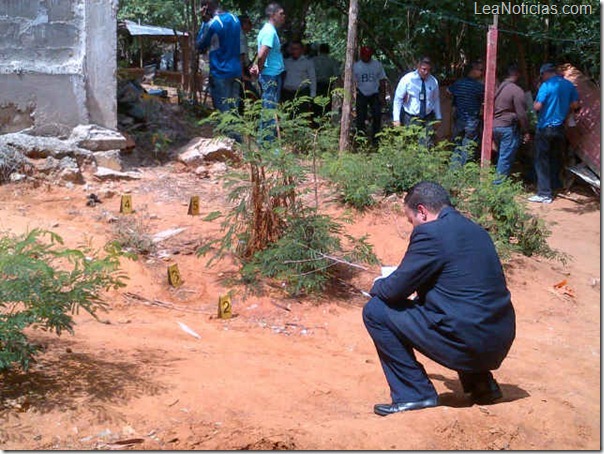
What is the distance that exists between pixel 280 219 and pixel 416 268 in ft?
9.01

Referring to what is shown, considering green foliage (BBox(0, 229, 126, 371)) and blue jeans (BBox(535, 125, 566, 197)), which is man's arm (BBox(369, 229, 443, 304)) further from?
blue jeans (BBox(535, 125, 566, 197))

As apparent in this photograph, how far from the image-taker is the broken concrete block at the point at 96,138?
878 centimetres

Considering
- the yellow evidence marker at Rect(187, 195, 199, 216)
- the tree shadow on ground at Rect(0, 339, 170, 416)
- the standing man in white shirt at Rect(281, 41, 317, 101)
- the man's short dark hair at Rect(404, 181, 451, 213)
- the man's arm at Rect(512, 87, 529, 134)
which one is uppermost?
the standing man in white shirt at Rect(281, 41, 317, 101)

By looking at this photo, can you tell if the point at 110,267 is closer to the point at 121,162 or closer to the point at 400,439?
the point at 400,439

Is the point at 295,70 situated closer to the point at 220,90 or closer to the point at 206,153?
the point at 220,90

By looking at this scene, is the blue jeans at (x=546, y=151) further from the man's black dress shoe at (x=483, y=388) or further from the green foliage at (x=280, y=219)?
the man's black dress shoe at (x=483, y=388)

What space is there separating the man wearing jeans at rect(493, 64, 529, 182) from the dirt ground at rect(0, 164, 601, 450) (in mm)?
2518

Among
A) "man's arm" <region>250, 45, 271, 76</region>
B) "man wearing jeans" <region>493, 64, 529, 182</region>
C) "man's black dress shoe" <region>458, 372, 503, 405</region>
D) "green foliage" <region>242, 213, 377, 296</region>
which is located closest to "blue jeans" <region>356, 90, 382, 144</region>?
"man wearing jeans" <region>493, 64, 529, 182</region>

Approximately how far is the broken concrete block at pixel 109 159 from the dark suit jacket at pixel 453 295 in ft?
17.9

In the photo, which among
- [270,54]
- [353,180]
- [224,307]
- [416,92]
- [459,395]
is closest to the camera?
[459,395]

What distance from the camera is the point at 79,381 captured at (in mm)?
4141

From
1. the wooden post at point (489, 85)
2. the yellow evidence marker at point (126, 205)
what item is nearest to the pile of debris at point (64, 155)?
the yellow evidence marker at point (126, 205)

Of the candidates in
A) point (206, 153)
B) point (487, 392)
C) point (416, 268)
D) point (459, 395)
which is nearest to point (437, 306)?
point (416, 268)

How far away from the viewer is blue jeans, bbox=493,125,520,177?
10.8m
